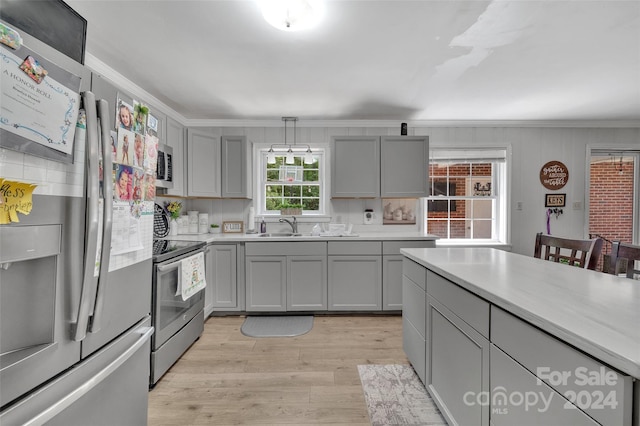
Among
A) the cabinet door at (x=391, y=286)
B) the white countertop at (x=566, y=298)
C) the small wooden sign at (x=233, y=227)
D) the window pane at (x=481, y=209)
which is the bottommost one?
the cabinet door at (x=391, y=286)

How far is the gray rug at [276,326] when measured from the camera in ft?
8.95

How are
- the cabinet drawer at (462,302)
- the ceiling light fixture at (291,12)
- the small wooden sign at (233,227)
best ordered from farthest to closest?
the small wooden sign at (233,227) → the ceiling light fixture at (291,12) → the cabinet drawer at (462,302)

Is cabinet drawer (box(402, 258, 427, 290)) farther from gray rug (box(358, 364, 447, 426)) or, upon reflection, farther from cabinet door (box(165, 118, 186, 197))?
cabinet door (box(165, 118, 186, 197))

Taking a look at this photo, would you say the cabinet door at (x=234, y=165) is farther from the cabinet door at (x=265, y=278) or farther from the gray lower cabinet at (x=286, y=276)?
the cabinet door at (x=265, y=278)

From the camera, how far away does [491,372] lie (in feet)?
3.58

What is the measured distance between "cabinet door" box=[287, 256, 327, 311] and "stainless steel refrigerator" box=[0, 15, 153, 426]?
6.85 ft

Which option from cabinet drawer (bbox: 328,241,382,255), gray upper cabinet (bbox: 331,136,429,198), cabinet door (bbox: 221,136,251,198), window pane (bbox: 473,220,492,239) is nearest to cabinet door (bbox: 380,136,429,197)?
gray upper cabinet (bbox: 331,136,429,198)

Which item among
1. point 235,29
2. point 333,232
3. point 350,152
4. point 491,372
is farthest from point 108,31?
point 491,372

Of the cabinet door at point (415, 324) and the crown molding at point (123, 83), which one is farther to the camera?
the crown molding at point (123, 83)

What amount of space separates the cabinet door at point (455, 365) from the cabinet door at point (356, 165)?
200 cm

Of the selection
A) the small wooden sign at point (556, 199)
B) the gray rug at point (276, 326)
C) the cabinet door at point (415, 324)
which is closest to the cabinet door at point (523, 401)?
the cabinet door at point (415, 324)

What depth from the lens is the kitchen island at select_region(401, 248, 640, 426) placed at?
26.5 inches

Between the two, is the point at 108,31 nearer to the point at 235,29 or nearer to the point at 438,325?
the point at 235,29

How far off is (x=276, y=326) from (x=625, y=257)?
8.97 feet
